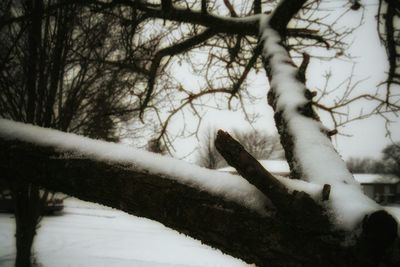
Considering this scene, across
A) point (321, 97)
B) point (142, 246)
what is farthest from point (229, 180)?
point (142, 246)

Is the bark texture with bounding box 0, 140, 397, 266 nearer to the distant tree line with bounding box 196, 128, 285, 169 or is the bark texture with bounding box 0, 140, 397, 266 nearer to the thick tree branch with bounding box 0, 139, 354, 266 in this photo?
the thick tree branch with bounding box 0, 139, 354, 266

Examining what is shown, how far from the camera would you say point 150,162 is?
1221mm

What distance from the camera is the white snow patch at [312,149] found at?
41.6 inches

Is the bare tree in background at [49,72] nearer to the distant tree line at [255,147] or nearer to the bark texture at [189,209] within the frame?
the bark texture at [189,209]

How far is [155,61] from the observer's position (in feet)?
12.8

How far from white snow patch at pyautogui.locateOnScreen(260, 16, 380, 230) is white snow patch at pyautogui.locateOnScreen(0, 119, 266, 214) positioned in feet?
0.94

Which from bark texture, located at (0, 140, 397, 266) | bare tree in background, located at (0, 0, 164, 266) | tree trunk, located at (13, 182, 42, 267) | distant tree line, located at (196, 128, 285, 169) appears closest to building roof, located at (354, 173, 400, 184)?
distant tree line, located at (196, 128, 285, 169)

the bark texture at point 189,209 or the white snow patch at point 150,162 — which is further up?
the white snow patch at point 150,162

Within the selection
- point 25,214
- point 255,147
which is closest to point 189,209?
point 25,214

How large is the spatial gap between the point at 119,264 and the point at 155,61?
485cm

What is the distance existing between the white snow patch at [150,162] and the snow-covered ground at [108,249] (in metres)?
5.93

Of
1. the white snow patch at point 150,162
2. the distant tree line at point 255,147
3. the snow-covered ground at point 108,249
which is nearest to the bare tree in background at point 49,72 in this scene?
the white snow patch at point 150,162

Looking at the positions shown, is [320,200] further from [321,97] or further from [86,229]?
[86,229]

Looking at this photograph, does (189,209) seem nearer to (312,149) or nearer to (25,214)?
(312,149)
